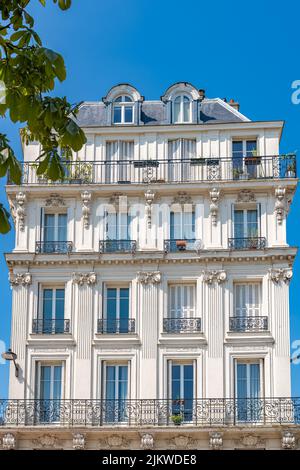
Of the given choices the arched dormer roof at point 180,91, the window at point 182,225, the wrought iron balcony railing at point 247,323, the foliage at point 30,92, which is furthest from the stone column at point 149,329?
the foliage at point 30,92

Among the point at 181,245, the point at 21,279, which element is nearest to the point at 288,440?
the point at 181,245

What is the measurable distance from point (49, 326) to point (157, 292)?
12.2ft

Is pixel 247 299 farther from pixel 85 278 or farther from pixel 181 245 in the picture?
pixel 85 278

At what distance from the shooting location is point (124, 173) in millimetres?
36469

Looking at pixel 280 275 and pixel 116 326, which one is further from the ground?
pixel 280 275

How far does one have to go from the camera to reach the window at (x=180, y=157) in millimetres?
36188

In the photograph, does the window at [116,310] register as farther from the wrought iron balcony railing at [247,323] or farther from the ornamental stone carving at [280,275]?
the ornamental stone carving at [280,275]

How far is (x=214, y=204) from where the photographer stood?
116ft

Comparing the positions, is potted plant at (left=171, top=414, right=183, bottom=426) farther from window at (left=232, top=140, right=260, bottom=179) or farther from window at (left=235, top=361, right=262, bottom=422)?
window at (left=232, top=140, right=260, bottom=179)

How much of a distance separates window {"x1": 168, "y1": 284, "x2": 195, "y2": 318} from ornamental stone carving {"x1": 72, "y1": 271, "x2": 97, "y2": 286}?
2554 millimetres

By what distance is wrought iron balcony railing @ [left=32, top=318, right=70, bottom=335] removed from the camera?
3478cm

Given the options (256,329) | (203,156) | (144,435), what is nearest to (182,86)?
(203,156)

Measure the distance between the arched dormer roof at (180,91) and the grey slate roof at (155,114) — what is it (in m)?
0.33

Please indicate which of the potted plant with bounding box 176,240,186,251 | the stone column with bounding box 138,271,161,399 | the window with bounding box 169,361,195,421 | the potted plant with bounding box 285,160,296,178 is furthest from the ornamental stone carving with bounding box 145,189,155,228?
the window with bounding box 169,361,195,421
